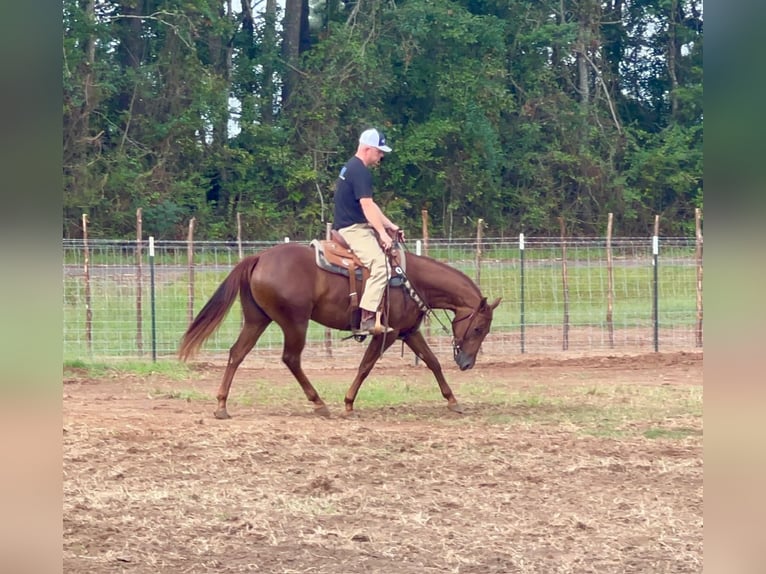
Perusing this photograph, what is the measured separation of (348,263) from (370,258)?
22 centimetres

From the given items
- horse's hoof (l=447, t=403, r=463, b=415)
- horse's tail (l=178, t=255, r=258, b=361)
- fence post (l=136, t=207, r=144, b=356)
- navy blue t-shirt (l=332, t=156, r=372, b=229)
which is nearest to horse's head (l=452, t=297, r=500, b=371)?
horse's hoof (l=447, t=403, r=463, b=415)

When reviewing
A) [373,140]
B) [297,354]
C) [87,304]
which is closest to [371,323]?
[297,354]

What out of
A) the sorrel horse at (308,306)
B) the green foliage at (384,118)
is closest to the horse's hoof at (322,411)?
the sorrel horse at (308,306)

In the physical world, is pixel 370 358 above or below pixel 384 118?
below

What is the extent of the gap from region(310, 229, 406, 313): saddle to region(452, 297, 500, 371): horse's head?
824 mm

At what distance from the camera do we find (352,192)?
9453mm

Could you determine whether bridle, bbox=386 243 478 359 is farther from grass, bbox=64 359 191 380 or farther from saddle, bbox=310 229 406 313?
grass, bbox=64 359 191 380

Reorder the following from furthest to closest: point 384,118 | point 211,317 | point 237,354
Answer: point 384,118 < point 237,354 < point 211,317

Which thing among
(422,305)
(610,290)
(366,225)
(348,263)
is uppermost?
(366,225)

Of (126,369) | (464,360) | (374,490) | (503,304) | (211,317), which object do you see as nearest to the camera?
(374,490)

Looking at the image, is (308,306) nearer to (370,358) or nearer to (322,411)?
(370,358)

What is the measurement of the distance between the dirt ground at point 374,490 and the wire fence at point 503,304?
17.0 ft

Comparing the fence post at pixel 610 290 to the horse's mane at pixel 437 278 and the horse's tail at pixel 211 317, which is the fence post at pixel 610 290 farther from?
the horse's tail at pixel 211 317

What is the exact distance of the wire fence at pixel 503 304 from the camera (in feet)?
51.1
